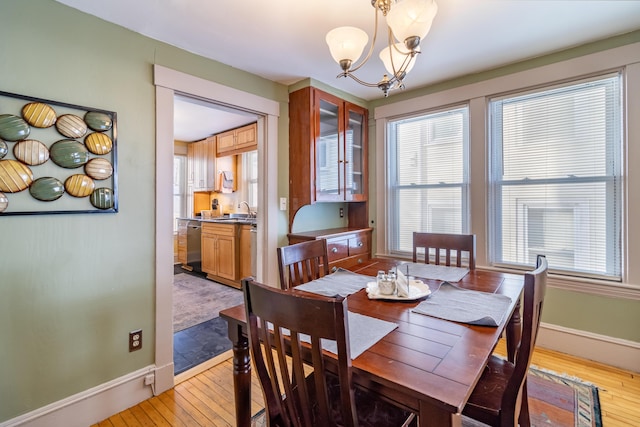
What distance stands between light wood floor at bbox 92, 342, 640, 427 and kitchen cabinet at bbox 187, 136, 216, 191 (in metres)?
3.59

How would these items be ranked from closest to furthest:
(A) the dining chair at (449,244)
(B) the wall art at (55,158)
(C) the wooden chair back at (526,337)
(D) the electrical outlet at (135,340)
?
1. (C) the wooden chair back at (526,337)
2. (B) the wall art at (55,158)
3. (D) the electrical outlet at (135,340)
4. (A) the dining chair at (449,244)

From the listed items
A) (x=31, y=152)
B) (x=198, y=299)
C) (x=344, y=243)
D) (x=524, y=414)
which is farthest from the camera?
(x=198, y=299)

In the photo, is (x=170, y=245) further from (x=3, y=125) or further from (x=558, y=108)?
(x=558, y=108)

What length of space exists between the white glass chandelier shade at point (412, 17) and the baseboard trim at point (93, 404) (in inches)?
94.8

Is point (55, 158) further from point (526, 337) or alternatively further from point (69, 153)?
point (526, 337)

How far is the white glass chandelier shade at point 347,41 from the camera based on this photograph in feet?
4.59

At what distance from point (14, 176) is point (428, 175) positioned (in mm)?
3085

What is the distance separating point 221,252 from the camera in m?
4.17

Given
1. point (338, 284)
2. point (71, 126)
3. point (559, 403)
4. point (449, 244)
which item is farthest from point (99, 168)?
point (559, 403)

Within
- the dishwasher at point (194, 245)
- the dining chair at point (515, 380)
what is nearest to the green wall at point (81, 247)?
the dining chair at point (515, 380)

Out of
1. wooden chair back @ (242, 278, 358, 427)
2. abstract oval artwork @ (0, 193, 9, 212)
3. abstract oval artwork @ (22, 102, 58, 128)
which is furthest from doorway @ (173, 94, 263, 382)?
wooden chair back @ (242, 278, 358, 427)

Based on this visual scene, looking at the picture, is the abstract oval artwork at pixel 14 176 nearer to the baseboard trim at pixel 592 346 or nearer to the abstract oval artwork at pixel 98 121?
the abstract oval artwork at pixel 98 121

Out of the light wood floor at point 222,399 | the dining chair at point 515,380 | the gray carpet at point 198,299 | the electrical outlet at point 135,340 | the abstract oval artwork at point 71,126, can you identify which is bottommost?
the light wood floor at point 222,399

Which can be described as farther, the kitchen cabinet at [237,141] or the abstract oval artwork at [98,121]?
the kitchen cabinet at [237,141]
